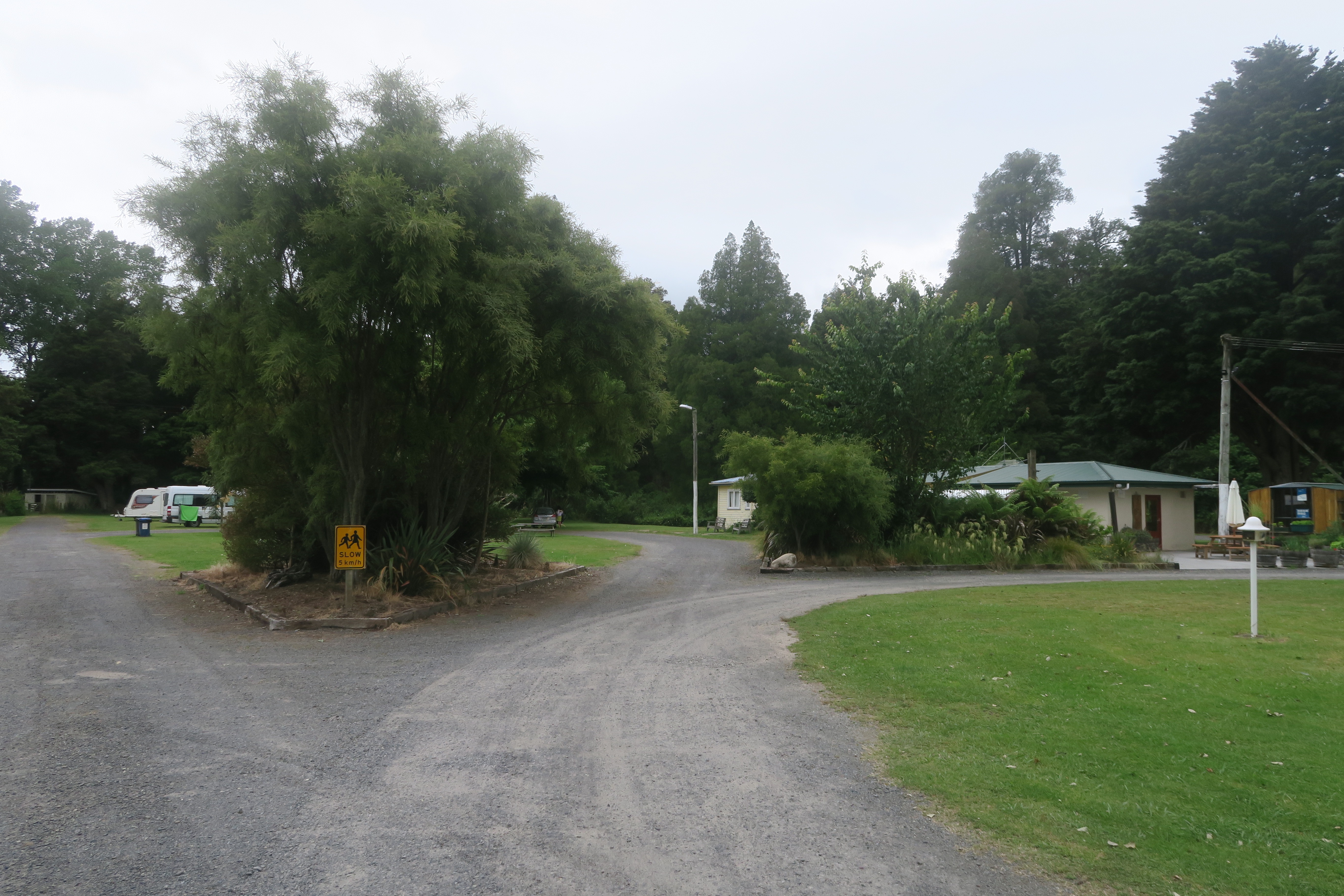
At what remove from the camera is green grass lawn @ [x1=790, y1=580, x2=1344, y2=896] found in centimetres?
367

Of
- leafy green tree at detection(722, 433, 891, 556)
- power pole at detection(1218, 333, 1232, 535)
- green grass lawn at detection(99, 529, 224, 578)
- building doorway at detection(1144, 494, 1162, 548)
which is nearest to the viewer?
leafy green tree at detection(722, 433, 891, 556)

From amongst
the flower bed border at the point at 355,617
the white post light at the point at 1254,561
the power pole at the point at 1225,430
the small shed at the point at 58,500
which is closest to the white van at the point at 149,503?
the small shed at the point at 58,500

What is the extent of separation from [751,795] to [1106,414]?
121 ft

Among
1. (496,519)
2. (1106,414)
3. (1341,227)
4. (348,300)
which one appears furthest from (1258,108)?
(348,300)

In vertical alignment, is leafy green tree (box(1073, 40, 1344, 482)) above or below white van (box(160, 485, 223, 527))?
above

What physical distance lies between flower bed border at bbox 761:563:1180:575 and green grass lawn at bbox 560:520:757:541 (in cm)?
1204

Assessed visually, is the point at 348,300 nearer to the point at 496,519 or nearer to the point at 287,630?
the point at 287,630

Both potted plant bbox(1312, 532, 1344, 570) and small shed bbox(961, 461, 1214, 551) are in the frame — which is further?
small shed bbox(961, 461, 1214, 551)

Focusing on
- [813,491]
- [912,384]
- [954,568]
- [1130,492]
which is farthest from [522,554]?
[1130,492]

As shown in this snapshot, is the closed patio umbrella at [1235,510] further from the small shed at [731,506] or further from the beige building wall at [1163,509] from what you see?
the small shed at [731,506]

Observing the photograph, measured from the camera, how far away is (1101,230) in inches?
2037

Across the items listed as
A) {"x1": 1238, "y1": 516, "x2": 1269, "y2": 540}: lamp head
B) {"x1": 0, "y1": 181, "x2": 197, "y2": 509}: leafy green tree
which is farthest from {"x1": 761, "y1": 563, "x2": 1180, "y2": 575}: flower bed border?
{"x1": 0, "y1": 181, "x2": 197, "y2": 509}: leafy green tree

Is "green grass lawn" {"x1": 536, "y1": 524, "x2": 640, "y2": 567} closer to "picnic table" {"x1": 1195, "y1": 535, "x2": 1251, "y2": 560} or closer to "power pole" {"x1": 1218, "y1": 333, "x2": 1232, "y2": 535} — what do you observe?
"power pole" {"x1": 1218, "y1": 333, "x2": 1232, "y2": 535}

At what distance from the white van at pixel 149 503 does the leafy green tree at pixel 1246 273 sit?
155ft
